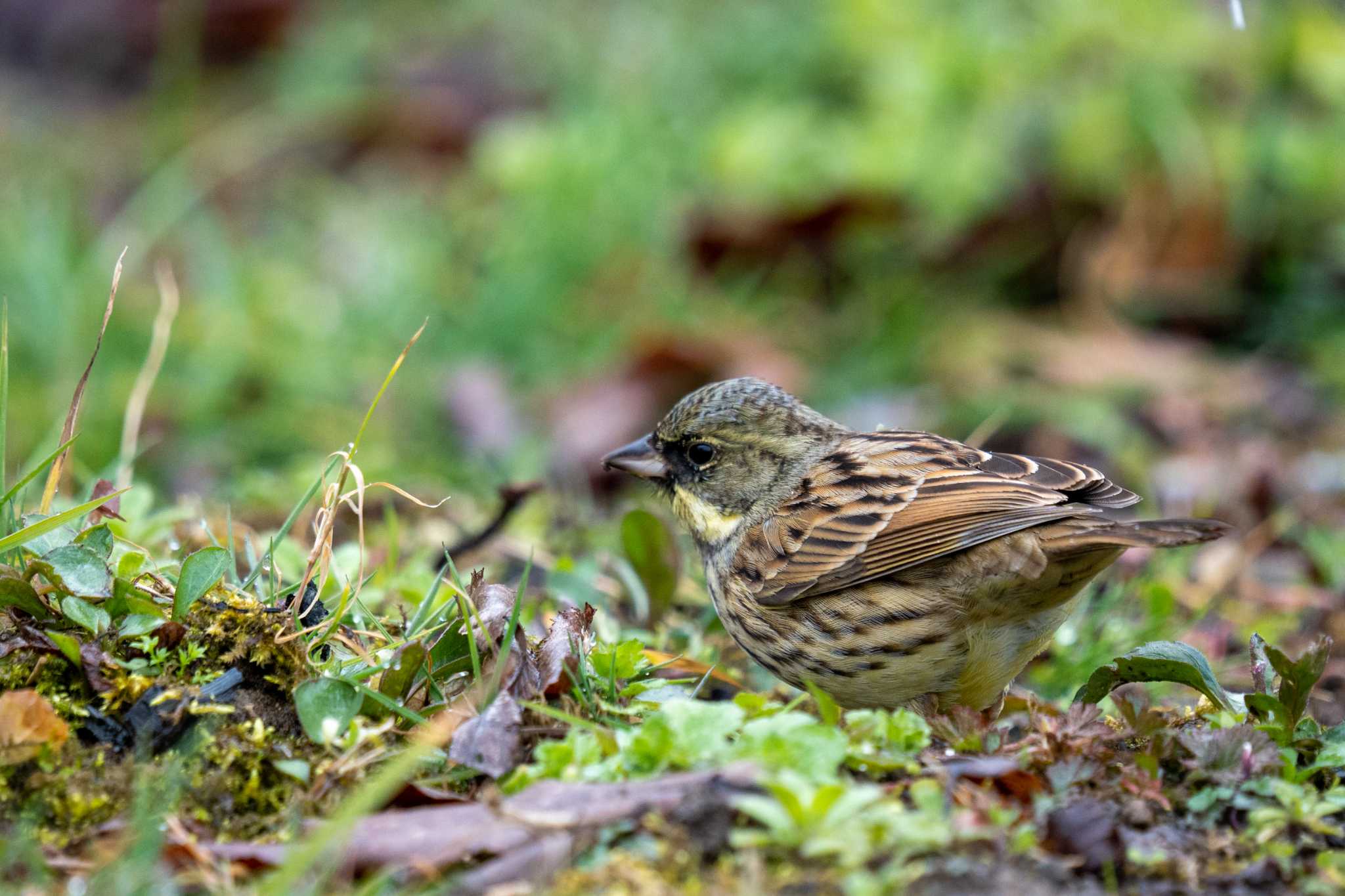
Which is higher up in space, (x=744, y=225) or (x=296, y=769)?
(x=744, y=225)

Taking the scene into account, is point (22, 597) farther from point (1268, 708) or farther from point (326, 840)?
point (1268, 708)

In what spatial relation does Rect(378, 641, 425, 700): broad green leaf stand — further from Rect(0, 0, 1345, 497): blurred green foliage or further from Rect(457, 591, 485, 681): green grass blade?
Rect(0, 0, 1345, 497): blurred green foliage

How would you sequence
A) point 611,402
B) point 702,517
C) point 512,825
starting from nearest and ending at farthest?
1. point 512,825
2. point 702,517
3. point 611,402

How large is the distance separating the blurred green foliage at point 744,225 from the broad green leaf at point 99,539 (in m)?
3.37

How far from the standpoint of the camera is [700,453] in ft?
15.0

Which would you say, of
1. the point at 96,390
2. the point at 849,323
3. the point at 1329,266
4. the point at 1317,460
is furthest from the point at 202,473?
the point at 1329,266

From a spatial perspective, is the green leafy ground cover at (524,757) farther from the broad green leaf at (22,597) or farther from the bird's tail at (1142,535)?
the bird's tail at (1142,535)

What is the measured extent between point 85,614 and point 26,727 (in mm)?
282

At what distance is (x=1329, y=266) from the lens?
798 cm

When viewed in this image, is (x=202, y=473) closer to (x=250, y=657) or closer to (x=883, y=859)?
(x=250, y=657)

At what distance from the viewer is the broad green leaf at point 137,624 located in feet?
9.95

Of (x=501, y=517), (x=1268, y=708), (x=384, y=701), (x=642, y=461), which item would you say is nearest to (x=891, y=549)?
(x=642, y=461)

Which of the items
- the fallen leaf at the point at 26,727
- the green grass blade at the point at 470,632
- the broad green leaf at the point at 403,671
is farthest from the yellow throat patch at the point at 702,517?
the fallen leaf at the point at 26,727

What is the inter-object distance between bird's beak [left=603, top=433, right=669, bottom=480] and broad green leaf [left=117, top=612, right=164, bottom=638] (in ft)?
5.98
